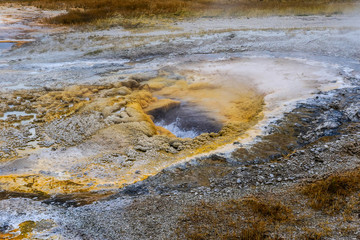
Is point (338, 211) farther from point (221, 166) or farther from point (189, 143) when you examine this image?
point (189, 143)

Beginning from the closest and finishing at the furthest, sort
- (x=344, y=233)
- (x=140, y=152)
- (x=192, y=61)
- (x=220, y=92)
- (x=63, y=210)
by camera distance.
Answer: (x=344, y=233) → (x=63, y=210) → (x=140, y=152) → (x=220, y=92) → (x=192, y=61)

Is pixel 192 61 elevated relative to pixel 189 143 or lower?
elevated

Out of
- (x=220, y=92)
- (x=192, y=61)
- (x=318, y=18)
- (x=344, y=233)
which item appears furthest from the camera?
(x=318, y=18)

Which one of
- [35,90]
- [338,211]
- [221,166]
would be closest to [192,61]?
[35,90]

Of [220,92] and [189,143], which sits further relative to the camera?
[220,92]

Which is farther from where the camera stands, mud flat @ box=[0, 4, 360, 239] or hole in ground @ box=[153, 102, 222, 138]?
hole in ground @ box=[153, 102, 222, 138]

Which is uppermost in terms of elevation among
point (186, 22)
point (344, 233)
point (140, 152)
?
point (186, 22)
